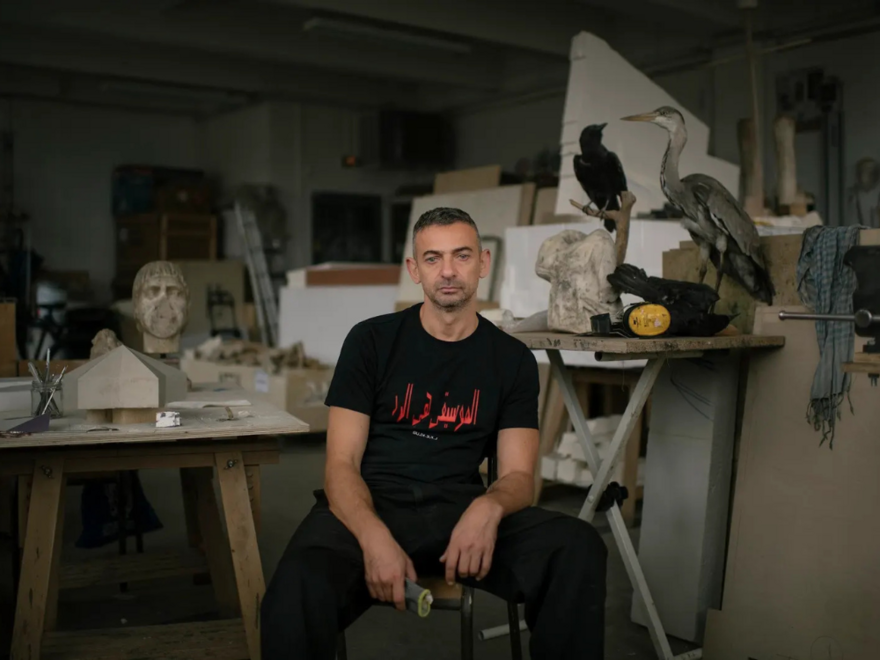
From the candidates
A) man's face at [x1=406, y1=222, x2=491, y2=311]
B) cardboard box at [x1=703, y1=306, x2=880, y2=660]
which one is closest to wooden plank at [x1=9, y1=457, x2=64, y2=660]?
man's face at [x1=406, y1=222, x2=491, y2=311]

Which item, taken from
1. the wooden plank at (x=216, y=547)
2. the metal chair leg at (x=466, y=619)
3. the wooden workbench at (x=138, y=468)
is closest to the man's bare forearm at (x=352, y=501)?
the metal chair leg at (x=466, y=619)

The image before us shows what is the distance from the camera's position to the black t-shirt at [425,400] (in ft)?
6.95

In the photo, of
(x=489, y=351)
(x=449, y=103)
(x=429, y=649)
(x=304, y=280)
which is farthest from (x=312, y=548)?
(x=449, y=103)

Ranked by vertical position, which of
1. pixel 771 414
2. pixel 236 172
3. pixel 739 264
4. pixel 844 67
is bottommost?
pixel 771 414

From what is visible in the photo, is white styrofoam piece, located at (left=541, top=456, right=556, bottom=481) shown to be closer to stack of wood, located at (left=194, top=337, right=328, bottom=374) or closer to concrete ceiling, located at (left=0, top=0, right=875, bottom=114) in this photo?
stack of wood, located at (left=194, top=337, right=328, bottom=374)

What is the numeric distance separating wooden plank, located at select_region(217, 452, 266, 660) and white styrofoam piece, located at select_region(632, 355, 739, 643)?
3.78 feet

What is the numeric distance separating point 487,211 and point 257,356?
6.30 feet

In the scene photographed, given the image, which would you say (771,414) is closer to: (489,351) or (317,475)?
(489,351)

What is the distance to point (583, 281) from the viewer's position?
275cm

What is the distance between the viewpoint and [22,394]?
8.61ft

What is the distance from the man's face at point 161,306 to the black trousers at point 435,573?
123cm

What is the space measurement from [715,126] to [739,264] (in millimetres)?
5465

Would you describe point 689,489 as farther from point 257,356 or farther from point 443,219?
point 257,356

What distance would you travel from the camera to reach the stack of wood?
6.25 m
